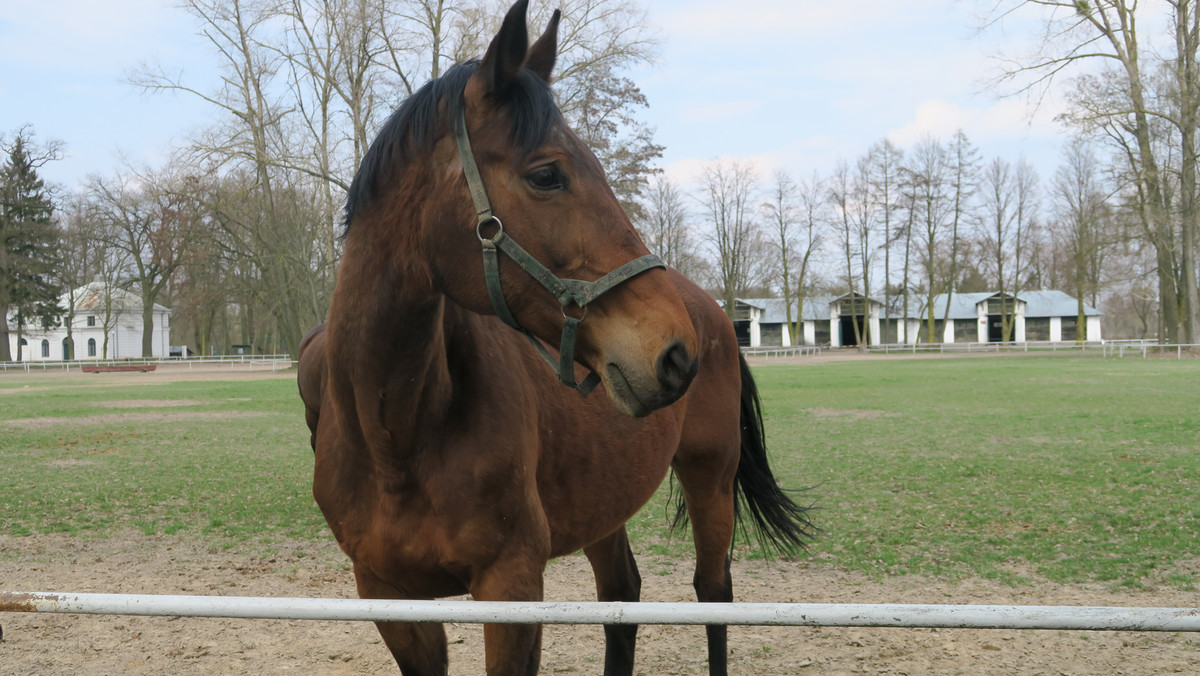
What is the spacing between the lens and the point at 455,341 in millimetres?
2486

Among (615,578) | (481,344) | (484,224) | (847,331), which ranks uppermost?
(847,331)

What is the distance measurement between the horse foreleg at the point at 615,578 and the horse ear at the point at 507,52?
248 cm

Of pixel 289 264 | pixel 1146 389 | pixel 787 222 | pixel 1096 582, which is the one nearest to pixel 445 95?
pixel 1096 582

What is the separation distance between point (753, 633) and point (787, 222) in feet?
206

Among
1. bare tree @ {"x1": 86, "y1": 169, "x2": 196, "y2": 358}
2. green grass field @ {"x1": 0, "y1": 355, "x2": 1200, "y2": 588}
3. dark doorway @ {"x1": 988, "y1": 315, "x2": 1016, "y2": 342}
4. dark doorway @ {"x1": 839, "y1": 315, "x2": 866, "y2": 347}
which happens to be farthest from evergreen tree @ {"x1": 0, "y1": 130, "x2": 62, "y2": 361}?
dark doorway @ {"x1": 988, "y1": 315, "x2": 1016, "y2": 342}

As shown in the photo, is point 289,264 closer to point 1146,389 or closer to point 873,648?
point 1146,389

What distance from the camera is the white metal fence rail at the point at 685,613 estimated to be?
5.11ft

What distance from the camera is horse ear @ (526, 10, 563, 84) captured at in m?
2.20

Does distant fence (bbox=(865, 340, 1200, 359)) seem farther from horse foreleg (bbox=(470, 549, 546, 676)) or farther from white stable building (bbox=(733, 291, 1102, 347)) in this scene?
horse foreleg (bbox=(470, 549, 546, 676))

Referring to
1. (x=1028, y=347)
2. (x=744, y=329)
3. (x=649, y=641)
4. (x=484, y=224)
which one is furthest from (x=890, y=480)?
(x=744, y=329)

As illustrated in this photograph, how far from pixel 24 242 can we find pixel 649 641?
63.2 m

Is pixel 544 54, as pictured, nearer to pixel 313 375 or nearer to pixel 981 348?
pixel 313 375

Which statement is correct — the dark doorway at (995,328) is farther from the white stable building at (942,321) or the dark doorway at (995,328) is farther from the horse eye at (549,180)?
the horse eye at (549,180)

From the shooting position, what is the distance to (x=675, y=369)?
6.12 feet
